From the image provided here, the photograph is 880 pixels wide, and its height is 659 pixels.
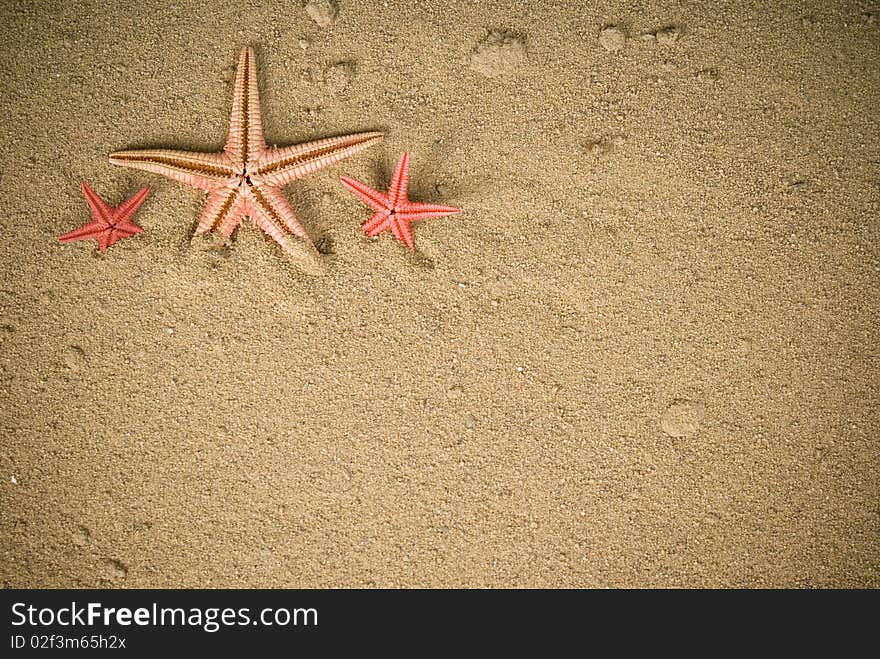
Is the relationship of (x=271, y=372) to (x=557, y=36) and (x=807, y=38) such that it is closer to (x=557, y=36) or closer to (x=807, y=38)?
(x=557, y=36)

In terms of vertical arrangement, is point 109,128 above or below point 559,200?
above

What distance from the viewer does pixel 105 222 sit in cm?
215

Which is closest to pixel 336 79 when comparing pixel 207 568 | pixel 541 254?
pixel 541 254

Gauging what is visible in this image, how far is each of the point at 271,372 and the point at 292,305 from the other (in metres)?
0.25

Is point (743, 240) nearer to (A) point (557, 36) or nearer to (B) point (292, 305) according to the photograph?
(A) point (557, 36)

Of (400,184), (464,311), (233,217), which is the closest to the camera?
(400,184)

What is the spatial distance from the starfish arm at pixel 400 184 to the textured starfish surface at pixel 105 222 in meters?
0.88

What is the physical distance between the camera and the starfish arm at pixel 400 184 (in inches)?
80.6

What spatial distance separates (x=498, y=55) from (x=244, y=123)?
3.05 feet

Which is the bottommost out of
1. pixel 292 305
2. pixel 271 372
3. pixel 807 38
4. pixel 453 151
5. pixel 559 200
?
pixel 271 372

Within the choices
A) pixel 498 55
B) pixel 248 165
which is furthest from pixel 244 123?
pixel 498 55

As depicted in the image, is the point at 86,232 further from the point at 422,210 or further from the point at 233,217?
the point at 422,210

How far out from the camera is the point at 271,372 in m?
2.29

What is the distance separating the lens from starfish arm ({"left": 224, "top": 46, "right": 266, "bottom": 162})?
2137mm
